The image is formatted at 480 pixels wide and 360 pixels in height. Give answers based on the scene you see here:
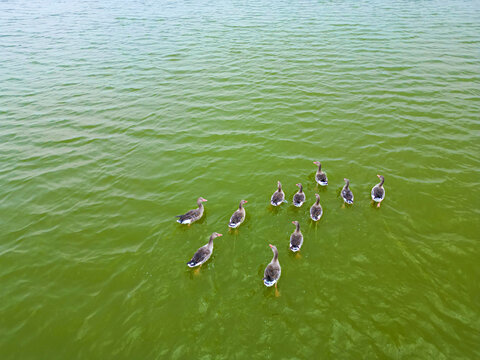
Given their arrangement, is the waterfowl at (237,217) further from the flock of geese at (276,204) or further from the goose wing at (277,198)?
the goose wing at (277,198)

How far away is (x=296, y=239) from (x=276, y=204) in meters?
1.94

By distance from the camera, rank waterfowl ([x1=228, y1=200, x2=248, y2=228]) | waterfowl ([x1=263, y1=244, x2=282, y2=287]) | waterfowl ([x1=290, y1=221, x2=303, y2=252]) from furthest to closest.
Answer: waterfowl ([x1=228, y1=200, x2=248, y2=228])
waterfowl ([x1=290, y1=221, x2=303, y2=252])
waterfowl ([x1=263, y1=244, x2=282, y2=287])

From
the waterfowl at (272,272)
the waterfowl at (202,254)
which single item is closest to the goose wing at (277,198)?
the waterfowl at (272,272)

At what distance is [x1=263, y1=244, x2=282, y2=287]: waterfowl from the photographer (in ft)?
26.5

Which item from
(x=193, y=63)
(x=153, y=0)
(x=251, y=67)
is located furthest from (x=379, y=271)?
(x=153, y=0)

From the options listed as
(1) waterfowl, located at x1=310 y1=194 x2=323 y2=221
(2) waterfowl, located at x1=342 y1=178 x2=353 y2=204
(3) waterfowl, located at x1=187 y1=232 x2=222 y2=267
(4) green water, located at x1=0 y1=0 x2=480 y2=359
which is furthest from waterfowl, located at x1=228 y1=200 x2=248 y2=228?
(2) waterfowl, located at x1=342 y1=178 x2=353 y2=204

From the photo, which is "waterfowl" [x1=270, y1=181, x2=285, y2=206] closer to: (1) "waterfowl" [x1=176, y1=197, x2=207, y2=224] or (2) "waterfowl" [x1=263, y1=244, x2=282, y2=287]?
(2) "waterfowl" [x1=263, y1=244, x2=282, y2=287]

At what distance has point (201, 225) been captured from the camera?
34.7 ft

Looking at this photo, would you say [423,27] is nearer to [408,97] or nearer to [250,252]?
[408,97]

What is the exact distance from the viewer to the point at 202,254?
900 cm

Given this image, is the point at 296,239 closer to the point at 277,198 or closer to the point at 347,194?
the point at 277,198

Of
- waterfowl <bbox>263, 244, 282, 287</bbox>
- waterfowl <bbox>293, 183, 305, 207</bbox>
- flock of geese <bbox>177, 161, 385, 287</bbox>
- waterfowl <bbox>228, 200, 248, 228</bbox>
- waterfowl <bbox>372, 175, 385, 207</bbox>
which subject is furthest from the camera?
waterfowl <bbox>293, 183, 305, 207</bbox>

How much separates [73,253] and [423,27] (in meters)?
38.5

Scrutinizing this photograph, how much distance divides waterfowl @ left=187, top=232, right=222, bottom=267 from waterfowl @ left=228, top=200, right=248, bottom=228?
34.3 inches
